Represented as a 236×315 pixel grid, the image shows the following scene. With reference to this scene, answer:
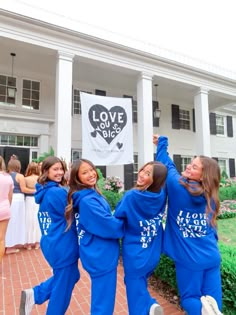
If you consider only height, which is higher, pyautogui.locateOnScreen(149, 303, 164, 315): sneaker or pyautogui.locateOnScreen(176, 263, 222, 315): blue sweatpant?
pyautogui.locateOnScreen(176, 263, 222, 315): blue sweatpant

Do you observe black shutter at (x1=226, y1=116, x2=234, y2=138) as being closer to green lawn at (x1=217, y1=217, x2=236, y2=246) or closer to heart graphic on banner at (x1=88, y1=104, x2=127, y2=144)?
green lawn at (x1=217, y1=217, x2=236, y2=246)

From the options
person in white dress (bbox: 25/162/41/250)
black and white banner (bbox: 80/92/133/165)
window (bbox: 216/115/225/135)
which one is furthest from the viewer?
window (bbox: 216/115/225/135)

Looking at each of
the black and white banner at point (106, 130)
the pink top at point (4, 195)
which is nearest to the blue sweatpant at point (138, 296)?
the pink top at point (4, 195)

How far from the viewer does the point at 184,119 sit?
49.7 ft

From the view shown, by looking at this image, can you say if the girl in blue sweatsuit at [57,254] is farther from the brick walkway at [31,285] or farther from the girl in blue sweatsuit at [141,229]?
the brick walkway at [31,285]

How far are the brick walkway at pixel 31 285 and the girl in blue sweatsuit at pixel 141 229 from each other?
97cm

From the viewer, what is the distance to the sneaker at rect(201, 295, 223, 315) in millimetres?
1843

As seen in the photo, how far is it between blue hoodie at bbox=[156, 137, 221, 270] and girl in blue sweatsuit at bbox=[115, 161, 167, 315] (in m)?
0.15

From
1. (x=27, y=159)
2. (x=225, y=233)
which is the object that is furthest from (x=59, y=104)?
(x=225, y=233)

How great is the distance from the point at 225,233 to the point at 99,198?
16.3ft

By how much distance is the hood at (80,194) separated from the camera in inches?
82.7

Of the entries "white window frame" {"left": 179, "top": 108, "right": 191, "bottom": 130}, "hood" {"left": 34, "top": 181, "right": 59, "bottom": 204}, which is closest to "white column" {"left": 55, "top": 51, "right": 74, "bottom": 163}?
"hood" {"left": 34, "top": 181, "right": 59, "bottom": 204}

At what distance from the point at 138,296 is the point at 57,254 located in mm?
799

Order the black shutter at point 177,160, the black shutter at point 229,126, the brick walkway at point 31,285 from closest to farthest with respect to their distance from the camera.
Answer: the brick walkway at point 31,285
the black shutter at point 177,160
the black shutter at point 229,126
